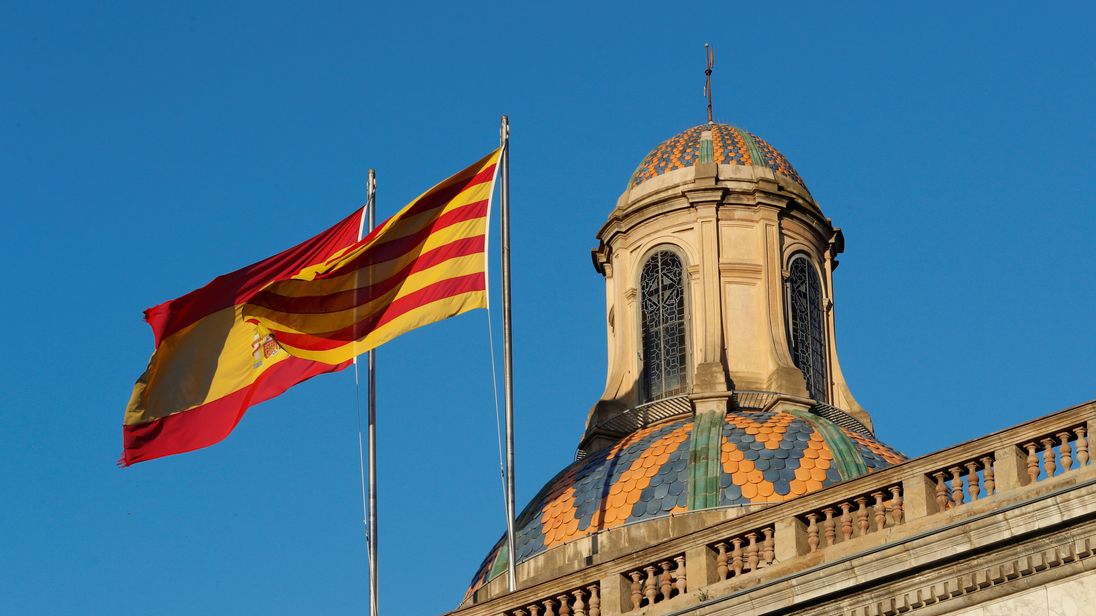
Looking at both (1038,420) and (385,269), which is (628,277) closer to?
(385,269)

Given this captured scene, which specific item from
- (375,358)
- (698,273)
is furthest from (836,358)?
(375,358)

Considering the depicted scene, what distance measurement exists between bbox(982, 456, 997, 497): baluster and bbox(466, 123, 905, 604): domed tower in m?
13.3

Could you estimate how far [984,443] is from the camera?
2355 cm

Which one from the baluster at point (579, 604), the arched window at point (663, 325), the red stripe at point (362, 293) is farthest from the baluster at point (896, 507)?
the arched window at point (663, 325)

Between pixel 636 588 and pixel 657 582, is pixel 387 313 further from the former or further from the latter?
pixel 657 582

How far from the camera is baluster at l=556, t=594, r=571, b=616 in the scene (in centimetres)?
2572

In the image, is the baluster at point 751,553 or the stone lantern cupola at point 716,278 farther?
the stone lantern cupola at point 716,278

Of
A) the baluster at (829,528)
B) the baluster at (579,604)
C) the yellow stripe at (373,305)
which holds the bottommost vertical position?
the baluster at (579,604)

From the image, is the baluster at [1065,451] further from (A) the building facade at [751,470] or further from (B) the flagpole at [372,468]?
(B) the flagpole at [372,468]

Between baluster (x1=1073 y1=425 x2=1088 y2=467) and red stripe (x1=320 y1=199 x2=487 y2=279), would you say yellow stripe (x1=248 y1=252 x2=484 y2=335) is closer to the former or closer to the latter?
red stripe (x1=320 y1=199 x2=487 y2=279)

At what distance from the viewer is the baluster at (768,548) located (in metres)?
24.6

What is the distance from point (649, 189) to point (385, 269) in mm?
13461

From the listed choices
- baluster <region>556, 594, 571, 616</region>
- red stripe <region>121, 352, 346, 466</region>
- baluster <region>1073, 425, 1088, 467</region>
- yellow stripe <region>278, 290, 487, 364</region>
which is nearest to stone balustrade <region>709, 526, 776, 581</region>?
baluster <region>556, 594, 571, 616</region>

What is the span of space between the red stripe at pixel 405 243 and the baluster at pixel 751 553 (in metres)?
8.60
